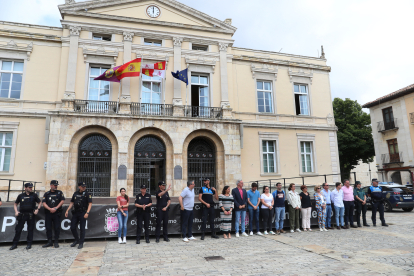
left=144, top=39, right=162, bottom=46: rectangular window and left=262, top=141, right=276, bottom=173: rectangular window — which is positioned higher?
left=144, top=39, right=162, bottom=46: rectangular window

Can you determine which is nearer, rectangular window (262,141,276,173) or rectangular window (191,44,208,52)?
rectangular window (262,141,276,173)

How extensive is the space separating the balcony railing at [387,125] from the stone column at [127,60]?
86.2 ft

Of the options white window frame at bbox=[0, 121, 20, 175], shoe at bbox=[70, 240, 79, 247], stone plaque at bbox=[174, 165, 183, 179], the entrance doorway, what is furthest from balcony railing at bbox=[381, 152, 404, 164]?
white window frame at bbox=[0, 121, 20, 175]

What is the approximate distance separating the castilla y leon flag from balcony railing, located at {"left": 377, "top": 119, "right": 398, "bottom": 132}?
80.7ft

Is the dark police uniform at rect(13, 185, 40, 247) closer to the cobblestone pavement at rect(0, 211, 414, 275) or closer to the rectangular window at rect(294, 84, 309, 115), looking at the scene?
the cobblestone pavement at rect(0, 211, 414, 275)

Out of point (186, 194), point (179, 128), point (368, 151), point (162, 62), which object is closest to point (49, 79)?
point (162, 62)

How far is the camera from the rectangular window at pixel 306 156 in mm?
20380

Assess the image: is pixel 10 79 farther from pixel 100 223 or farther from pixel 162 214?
pixel 162 214

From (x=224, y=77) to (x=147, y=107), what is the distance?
5.63 meters

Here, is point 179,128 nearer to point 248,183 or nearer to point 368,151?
point 248,183

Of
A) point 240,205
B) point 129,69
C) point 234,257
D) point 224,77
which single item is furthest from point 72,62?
point 234,257

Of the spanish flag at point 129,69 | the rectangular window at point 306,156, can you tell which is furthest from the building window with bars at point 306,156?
the spanish flag at point 129,69

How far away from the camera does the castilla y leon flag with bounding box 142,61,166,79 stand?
55.0 feet

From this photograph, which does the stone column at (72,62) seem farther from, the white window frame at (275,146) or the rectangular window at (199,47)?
the white window frame at (275,146)
